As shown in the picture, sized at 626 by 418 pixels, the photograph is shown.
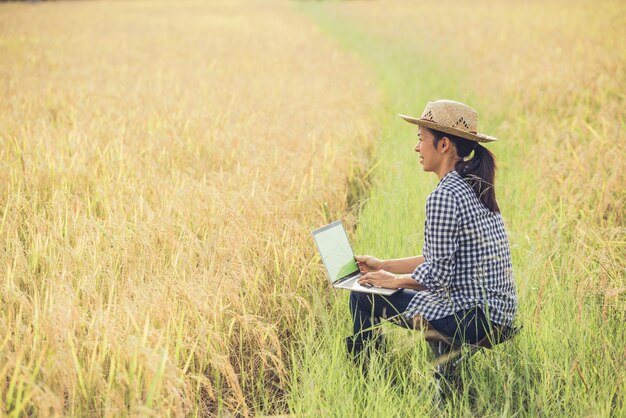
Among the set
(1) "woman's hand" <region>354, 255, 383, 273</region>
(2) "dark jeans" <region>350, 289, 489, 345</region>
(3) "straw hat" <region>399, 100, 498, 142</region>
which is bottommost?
(2) "dark jeans" <region>350, 289, 489, 345</region>

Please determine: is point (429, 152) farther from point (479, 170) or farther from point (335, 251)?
point (335, 251)

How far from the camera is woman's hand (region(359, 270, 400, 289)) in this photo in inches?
94.8

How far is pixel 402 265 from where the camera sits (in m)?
2.62

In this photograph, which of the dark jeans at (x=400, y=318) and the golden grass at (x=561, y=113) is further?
the golden grass at (x=561, y=113)

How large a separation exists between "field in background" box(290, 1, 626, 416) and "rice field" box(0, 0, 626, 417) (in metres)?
0.02

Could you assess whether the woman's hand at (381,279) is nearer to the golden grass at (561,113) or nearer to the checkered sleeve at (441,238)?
the checkered sleeve at (441,238)

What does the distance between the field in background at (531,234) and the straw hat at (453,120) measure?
70 centimetres

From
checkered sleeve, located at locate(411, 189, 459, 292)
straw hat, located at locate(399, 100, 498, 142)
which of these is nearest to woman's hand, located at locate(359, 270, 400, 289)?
checkered sleeve, located at locate(411, 189, 459, 292)

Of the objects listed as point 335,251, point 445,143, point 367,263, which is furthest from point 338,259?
point 445,143

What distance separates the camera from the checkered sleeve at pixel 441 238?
2.29 metres

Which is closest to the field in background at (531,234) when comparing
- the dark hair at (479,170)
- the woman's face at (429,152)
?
the dark hair at (479,170)

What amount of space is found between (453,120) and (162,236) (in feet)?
5.02

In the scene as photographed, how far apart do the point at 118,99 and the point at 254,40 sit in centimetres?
825

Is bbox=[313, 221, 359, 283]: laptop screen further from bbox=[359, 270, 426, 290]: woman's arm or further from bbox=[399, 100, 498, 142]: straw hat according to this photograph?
bbox=[399, 100, 498, 142]: straw hat
